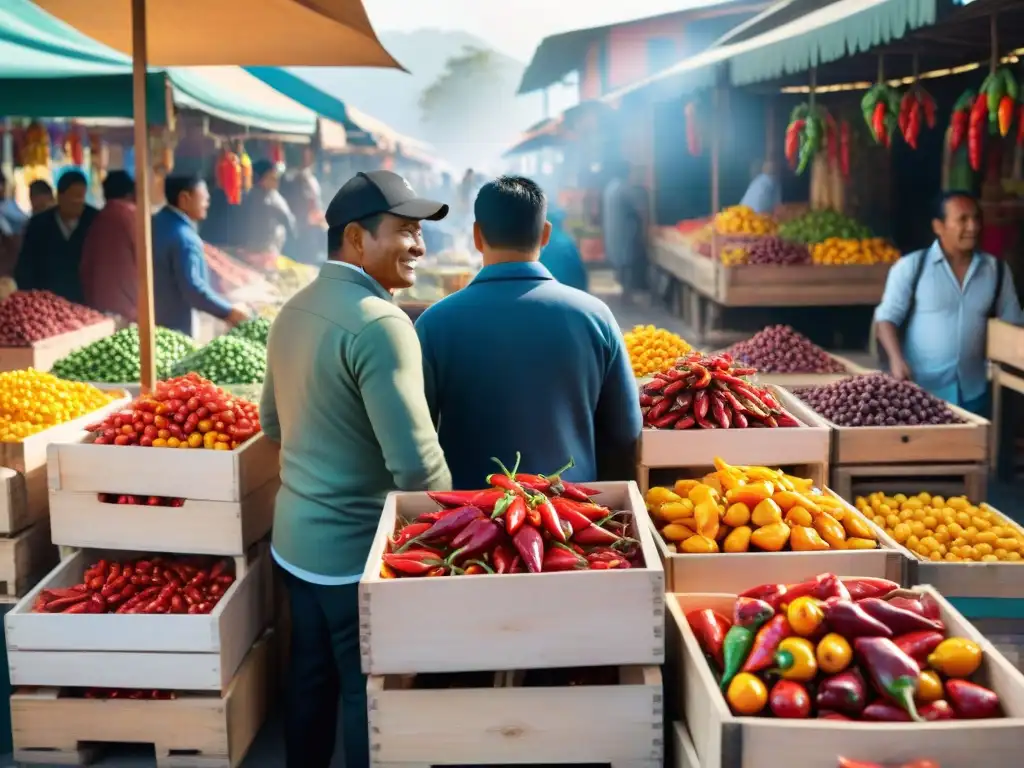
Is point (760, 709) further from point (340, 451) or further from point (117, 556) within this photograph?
point (117, 556)

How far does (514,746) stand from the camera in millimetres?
2637

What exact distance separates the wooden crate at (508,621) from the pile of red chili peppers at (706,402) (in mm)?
1607

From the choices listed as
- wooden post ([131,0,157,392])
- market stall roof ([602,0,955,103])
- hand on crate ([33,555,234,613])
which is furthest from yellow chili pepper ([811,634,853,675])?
market stall roof ([602,0,955,103])

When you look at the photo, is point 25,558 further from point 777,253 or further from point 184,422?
point 777,253

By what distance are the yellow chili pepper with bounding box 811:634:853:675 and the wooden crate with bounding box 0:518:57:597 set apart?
2.97 meters

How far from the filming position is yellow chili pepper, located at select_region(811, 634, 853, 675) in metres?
2.54

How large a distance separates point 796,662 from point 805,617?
13 cm

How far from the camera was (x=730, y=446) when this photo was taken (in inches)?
162

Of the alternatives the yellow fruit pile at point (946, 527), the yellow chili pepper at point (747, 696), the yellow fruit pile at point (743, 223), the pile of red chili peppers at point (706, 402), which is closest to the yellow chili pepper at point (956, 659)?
the yellow chili pepper at point (747, 696)

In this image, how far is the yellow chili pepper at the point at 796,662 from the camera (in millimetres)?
2533

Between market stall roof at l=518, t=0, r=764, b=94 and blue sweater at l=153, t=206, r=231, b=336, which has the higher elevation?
market stall roof at l=518, t=0, r=764, b=94

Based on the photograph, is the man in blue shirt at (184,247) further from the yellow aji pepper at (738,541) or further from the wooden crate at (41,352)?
the yellow aji pepper at (738,541)

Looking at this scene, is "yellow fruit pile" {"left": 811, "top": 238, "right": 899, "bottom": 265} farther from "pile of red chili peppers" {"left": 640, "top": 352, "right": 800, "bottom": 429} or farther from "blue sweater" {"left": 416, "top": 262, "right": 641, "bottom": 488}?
"blue sweater" {"left": 416, "top": 262, "right": 641, "bottom": 488}

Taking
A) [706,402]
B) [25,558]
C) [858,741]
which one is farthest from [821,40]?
[858,741]
